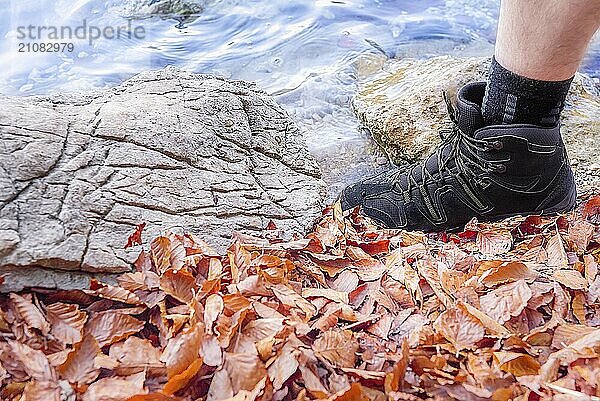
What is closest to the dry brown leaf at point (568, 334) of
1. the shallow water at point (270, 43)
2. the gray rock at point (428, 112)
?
the gray rock at point (428, 112)

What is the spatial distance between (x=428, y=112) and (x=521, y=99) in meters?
1.07

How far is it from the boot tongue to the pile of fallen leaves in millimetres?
395

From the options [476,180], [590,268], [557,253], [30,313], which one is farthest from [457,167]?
[30,313]

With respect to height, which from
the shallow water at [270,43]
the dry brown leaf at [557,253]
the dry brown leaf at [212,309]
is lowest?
→ the shallow water at [270,43]

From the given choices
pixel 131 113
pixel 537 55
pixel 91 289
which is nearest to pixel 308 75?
pixel 131 113

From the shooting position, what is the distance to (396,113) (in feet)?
8.87

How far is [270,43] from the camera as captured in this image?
379cm

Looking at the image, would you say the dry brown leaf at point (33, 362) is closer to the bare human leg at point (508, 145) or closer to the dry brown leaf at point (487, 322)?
the dry brown leaf at point (487, 322)

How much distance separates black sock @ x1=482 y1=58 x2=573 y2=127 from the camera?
1.57m

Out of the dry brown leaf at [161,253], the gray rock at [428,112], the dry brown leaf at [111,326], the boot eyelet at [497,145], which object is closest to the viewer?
the dry brown leaf at [111,326]

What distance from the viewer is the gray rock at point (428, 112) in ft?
8.10

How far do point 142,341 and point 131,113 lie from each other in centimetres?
82

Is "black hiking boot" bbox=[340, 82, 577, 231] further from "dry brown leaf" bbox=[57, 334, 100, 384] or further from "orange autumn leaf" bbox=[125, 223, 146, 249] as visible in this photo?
"dry brown leaf" bbox=[57, 334, 100, 384]

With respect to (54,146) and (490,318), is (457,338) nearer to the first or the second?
(490,318)
